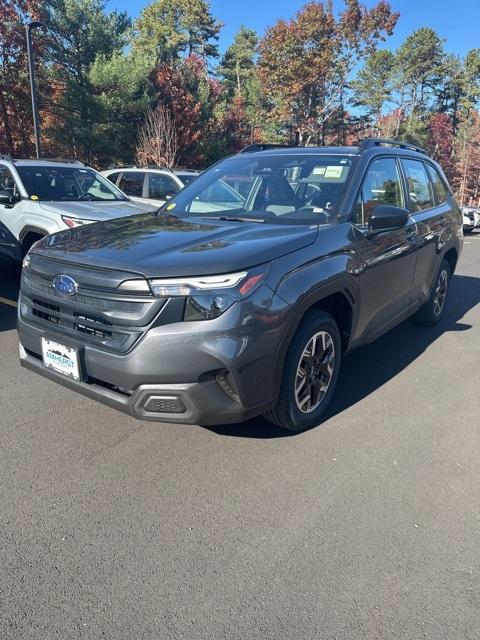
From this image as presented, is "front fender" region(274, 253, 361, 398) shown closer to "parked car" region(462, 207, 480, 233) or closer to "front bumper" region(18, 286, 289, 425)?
"front bumper" region(18, 286, 289, 425)

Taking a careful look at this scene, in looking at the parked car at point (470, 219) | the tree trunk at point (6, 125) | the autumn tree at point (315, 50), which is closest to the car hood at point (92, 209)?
the parked car at point (470, 219)

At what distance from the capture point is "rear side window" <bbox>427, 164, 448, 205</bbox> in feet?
17.7

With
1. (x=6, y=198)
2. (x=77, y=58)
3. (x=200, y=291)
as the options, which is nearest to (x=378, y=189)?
(x=200, y=291)

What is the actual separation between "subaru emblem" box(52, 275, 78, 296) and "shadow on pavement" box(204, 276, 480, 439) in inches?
50.2

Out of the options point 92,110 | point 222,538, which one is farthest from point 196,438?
point 92,110

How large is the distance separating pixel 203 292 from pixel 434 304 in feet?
12.5

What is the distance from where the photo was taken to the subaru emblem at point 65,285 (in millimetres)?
2865

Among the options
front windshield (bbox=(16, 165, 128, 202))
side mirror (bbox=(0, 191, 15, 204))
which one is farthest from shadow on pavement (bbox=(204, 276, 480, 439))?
side mirror (bbox=(0, 191, 15, 204))

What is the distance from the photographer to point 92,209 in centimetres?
647

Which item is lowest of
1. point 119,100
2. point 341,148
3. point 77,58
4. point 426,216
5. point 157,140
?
point 426,216

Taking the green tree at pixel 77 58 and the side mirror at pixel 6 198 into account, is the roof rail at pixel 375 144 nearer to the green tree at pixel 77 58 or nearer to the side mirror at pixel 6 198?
the side mirror at pixel 6 198

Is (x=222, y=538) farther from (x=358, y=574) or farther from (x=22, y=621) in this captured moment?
(x=22, y=621)

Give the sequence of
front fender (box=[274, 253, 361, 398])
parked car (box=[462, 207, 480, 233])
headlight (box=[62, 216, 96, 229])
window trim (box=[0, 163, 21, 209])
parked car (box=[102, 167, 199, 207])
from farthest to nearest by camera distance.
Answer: parked car (box=[462, 207, 480, 233]), parked car (box=[102, 167, 199, 207]), window trim (box=[0, 163, 21, 209]), headlight (box=[62, 216, 96, 229]), front fender (box=[274, 253, 361, 398])

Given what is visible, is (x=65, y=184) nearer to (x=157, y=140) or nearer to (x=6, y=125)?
(x=157, y=140)
